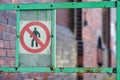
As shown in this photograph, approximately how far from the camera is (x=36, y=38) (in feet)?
9.48

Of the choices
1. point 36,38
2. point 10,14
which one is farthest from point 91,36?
point 36,38

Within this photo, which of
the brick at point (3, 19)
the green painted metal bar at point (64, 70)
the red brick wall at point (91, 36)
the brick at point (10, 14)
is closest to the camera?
the green painted metal bar at point (64, 70)

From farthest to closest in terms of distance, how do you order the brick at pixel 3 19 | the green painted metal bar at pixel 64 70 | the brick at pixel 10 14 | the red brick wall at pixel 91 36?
1. the red brick wall at pixel 91 36
2. the brick at pixel 10 14
3. the brick at pixel 3 19
4. the green painted metal bar at pixel 64 70

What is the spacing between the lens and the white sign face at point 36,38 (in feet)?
9.45

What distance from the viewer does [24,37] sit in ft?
9.62

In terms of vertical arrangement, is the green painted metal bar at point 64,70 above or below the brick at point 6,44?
below

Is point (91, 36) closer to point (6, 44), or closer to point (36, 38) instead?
point (6, 44)

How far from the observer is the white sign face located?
9.45 feet

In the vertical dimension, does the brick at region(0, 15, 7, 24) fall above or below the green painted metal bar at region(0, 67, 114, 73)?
above

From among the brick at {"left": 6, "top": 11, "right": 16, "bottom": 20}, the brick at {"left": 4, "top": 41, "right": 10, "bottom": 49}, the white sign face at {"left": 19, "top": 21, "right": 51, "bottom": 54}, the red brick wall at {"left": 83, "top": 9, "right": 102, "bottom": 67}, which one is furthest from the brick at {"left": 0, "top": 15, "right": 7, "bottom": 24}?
the red brick wall at {"left": 83, "top": 9, "right": 102, "bottom": 67}

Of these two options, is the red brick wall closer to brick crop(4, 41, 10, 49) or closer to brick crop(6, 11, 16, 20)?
brick crop(6, 11, 16, 20)

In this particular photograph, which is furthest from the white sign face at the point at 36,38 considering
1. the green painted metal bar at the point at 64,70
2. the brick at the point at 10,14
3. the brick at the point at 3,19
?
the brick at the point at 10,14

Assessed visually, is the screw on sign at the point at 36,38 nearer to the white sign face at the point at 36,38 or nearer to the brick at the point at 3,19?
the white sign face at the point at 36,38

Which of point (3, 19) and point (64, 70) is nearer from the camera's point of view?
point (64, 70)
